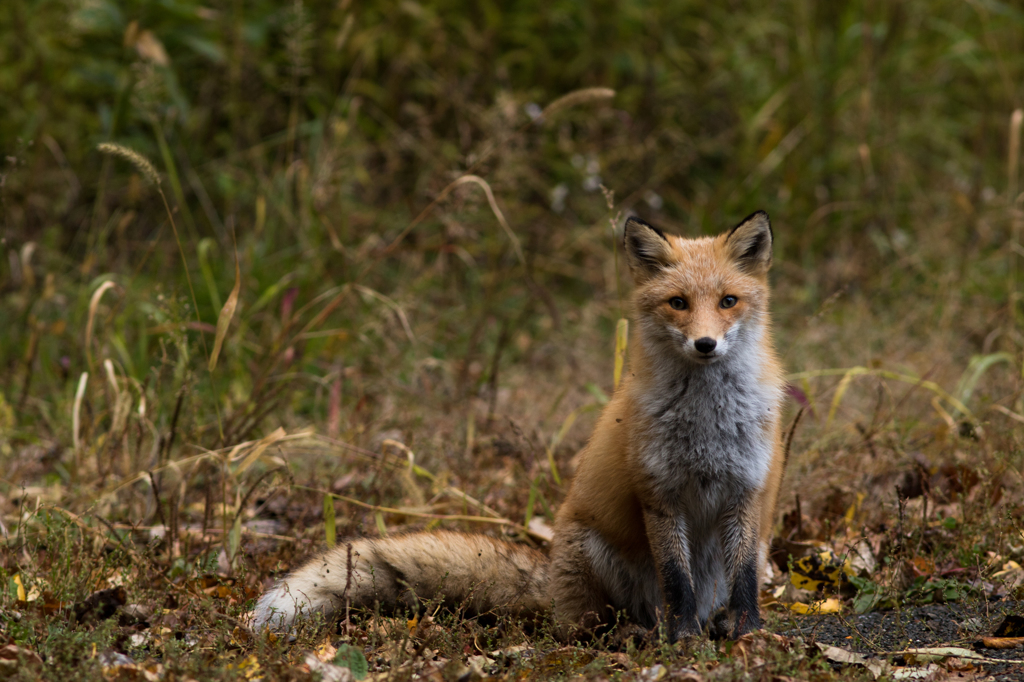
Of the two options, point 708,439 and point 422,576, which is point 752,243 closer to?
point 708,439

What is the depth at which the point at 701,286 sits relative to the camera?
322cm

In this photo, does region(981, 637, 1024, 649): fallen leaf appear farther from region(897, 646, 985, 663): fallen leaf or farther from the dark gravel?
region(897, 646, 985, 663): fallen leaf

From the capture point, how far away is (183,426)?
176 inches

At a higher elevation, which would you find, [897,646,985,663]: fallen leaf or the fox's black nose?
the fox's black nose

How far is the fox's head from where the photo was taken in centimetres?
314

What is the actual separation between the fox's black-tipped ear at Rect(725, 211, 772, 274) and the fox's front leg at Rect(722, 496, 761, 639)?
3.01ft

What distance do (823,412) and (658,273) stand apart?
7.87ft

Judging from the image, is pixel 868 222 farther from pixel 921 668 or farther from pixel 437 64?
pixel 921 668

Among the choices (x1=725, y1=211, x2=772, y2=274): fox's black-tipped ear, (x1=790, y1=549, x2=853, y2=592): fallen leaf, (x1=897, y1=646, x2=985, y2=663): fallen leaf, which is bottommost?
(x1=790, y1=549, x2=853, y2=592): fallen leaf

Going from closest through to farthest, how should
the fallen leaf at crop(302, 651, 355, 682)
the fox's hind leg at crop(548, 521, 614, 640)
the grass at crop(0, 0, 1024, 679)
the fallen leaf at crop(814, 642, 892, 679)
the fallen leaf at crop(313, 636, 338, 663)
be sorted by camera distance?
the fallen leaf at crop(302, 651, 355, 682) → the fallen leaf at crop(814, 642, 892, 679) → the fallen leaf at crop(313, 636, 338, 663) → the fox's hind leg at crop(548, 521, 614, 640) → the grass at crop(0, 0, 1024, 679)

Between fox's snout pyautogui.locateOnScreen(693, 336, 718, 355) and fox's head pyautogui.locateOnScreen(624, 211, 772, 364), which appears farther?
fox's head pyautogui.locateOnScreen(624, 211, 772, 364)

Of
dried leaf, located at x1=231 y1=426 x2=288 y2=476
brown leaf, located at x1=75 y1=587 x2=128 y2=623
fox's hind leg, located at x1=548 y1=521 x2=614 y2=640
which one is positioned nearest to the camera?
brown leaf, located at x1=75 y1=587 x2=128 y2=623

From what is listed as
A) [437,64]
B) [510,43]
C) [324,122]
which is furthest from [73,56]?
[510,43]

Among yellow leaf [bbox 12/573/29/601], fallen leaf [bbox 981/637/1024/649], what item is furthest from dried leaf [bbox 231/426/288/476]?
fallen leaf [bbox 981/637/1024/649]
